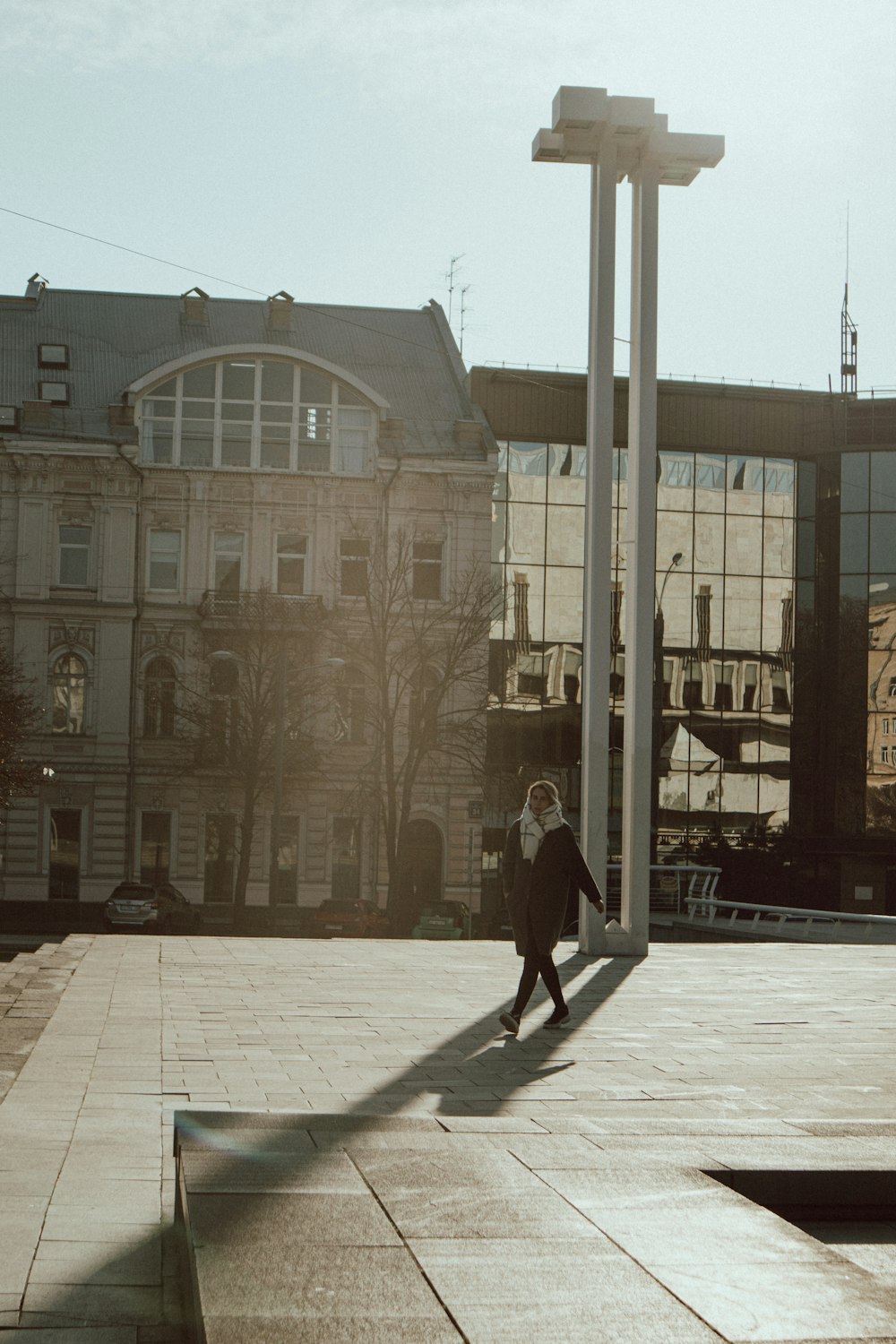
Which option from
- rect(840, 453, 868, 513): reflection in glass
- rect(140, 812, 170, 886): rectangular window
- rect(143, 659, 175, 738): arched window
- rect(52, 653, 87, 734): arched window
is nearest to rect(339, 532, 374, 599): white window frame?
rect(143, 659, 175, 738): arched window

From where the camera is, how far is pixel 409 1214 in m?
4.20

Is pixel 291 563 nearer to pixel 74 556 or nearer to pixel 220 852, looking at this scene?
pixel 74 556

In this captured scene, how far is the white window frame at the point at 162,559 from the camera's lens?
46656 millimetres

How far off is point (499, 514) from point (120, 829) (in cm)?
1427

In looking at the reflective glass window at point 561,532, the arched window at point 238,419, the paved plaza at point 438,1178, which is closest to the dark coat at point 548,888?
the paved plaza at point 438,1178

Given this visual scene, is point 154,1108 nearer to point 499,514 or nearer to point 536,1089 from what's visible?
point 536,1089

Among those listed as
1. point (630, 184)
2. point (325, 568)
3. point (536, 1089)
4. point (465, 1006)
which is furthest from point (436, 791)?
point (536, 1089)

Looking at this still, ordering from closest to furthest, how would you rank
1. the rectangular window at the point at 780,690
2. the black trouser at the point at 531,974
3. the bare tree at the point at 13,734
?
1. the black trouser at the point at 531,974
2. the bare tree at the point at 13,734
3. the rectangular window at the point at 780,690

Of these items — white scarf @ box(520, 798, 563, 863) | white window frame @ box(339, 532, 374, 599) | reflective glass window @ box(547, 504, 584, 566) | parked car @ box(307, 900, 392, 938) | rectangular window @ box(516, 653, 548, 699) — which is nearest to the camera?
white scarf @ box(520, 798, 563, 863)

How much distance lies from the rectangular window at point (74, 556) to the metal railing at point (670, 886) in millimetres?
17151

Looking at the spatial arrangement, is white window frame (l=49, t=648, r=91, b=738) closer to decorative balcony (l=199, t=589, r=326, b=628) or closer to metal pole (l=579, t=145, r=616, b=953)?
decorative balcony (l=199, t=589, r=326, b=628)

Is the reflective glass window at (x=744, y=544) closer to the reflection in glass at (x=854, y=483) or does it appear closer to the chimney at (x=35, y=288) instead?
the reflection in glass at (x=854, y=483)

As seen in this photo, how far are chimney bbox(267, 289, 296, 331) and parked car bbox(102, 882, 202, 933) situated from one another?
63.8ft

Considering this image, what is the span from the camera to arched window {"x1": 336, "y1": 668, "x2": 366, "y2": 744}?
1772 inches
